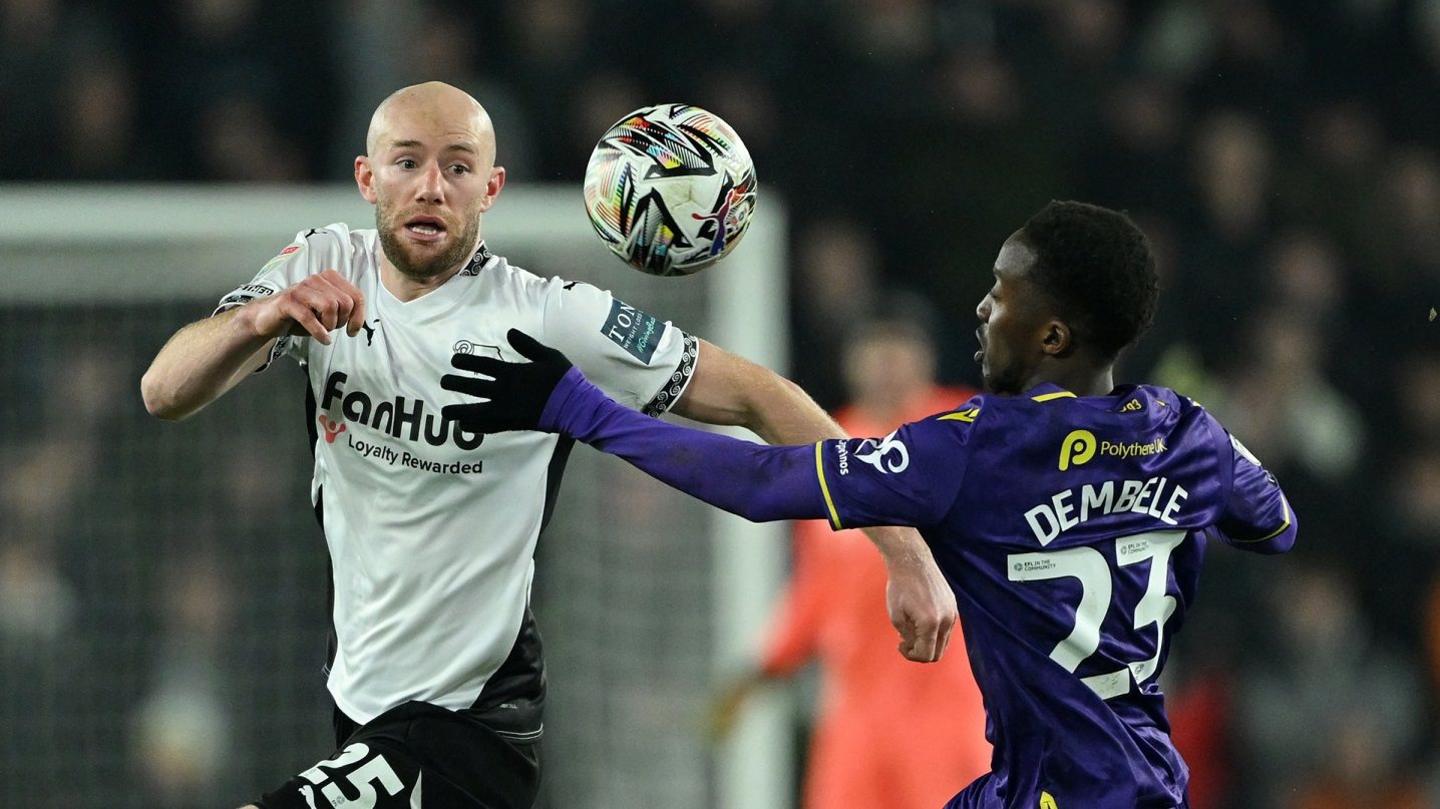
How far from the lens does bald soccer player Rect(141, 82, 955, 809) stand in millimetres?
3920

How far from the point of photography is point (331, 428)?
4.00 metres

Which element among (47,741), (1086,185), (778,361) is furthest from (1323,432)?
(47,741)

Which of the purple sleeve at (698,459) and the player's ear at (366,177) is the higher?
the player's ear at (366,177)

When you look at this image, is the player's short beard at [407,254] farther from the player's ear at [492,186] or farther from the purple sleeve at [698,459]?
the purple sleeve at [698,459]

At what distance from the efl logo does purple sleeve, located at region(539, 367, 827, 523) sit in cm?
42

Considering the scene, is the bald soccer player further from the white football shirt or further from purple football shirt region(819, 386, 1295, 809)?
purple football shirt region(819, 386, 1295, 809)

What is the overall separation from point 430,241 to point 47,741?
4119mm

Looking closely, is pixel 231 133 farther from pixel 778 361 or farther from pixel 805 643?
pixel 805 643

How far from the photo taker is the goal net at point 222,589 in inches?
282

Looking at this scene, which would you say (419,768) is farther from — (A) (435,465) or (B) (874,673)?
(B) (874,673)

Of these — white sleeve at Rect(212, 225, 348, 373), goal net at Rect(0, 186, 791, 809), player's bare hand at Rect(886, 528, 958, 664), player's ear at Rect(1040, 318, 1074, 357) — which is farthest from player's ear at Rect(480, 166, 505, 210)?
goal net at Rect(0, 186, 791, 809)

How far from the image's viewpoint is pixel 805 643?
279 inches

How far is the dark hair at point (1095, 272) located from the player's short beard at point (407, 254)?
1.12 meters

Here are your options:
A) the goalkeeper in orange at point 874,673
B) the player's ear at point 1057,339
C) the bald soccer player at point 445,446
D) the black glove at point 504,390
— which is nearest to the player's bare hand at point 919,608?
the bald soccer player at point 445,446
